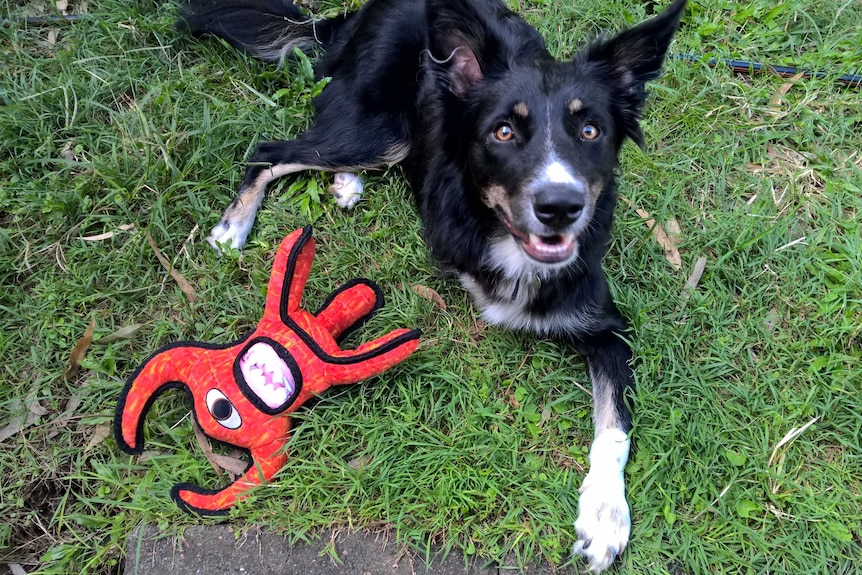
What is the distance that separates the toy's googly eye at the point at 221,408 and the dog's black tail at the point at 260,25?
2.16m

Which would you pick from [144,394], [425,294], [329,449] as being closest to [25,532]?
[144,394]

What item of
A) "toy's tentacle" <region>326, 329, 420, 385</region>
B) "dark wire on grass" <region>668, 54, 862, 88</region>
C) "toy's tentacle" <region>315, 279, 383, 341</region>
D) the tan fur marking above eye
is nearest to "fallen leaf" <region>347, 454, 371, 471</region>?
"toy's tentacle" <region>326, 329, 420, 385</region>

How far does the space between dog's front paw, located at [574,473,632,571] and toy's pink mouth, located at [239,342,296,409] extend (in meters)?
1.33

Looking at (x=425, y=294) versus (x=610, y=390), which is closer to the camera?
(x=610, y=390)

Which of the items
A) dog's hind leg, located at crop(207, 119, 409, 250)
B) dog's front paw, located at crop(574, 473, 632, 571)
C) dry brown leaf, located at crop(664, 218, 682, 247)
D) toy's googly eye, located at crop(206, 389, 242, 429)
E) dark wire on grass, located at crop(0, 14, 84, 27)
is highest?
dark wire on grass, located at crop(0, 14, 84, 27)

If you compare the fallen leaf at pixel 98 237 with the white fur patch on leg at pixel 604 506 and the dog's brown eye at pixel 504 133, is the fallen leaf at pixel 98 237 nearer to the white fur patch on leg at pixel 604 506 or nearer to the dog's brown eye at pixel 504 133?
the dog's brown eye at pixel 504 133

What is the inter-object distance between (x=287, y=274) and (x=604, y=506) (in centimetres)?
159

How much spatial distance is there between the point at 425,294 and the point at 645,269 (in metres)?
1.18

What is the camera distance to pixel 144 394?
228 cm

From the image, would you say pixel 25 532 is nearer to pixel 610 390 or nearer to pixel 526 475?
pixel 526 475

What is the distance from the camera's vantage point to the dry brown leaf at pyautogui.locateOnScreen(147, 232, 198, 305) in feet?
9.63

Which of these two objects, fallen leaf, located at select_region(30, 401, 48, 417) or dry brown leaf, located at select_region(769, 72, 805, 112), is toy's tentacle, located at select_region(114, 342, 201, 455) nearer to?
fallen leaf, located at select_region(30, 401, 48, 417)

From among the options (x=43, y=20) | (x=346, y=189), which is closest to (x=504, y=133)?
(x=346, y=189)

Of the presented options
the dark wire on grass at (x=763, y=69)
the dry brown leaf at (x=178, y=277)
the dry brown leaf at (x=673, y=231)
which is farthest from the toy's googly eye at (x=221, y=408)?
the dark wire on grass at (x=763, y=69)
